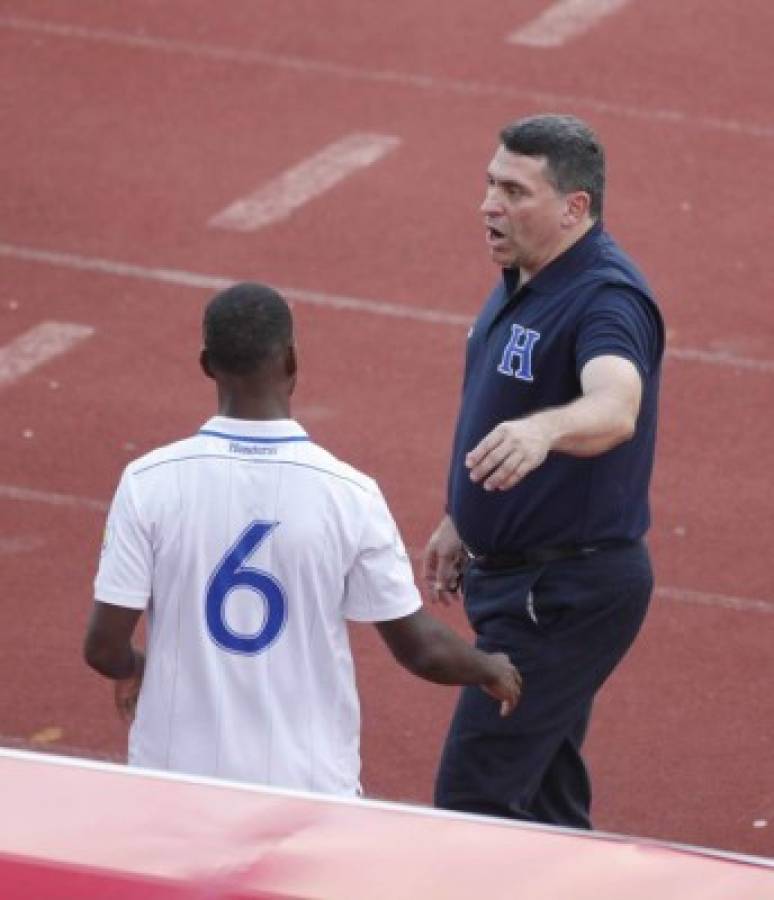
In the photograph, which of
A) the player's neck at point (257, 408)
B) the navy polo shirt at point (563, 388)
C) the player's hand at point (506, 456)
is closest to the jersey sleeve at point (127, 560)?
the player's neck at point (257, 408)

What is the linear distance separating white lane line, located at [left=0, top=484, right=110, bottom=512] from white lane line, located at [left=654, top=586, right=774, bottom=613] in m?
2.21

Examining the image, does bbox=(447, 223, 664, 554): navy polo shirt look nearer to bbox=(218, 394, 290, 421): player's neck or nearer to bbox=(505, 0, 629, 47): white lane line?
bbox=(218, 394, 290, 421): player's neck

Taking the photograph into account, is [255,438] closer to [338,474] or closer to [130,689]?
[338,474]

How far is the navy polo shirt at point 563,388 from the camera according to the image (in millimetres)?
5738

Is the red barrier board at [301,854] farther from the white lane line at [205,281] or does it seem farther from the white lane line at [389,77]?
the white lane line at [389,77]

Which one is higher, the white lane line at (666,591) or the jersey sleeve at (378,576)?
the jersey sleeve at (378,576)

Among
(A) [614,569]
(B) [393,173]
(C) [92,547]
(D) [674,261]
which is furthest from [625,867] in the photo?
(B) [393,173]

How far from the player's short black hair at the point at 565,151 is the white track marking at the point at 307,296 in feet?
15.8

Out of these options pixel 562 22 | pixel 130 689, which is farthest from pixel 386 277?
pixel 130 689

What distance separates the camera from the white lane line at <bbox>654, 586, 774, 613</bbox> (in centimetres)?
859

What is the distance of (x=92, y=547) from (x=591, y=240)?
3529 mm

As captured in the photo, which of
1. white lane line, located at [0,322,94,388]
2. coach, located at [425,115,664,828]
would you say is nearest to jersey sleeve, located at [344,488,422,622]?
coach, located at [425,115,664,828]

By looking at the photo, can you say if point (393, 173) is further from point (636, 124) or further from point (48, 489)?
point (48, 489)

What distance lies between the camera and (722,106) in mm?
14031
